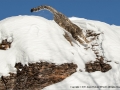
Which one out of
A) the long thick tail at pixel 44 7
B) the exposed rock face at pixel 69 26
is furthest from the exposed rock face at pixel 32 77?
the long thick tail at pixel 44 7

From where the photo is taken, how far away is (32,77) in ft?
37.3

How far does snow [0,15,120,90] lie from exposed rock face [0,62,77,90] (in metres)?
0.24

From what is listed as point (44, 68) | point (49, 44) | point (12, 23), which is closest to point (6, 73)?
point (44, 68)

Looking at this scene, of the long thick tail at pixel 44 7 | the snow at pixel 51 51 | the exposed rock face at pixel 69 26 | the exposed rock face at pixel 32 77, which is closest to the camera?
the exposed rock face at pixel 32 77

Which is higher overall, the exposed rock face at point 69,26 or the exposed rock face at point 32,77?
the exposed rock face at point 69,26

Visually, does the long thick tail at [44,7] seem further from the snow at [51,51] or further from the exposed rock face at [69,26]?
the snow at [51,51]

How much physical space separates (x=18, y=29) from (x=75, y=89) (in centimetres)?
467

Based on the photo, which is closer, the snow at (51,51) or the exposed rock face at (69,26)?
the snow at (51,51)

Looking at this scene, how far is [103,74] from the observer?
12672 millimetres

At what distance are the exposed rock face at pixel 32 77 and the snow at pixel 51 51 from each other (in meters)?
0.24

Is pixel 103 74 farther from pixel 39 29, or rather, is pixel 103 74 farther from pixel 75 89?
pixel 39 29

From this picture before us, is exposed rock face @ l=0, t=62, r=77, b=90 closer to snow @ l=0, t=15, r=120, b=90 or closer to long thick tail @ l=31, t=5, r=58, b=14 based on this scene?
snow @ l=0, t=15, r=120, b=90

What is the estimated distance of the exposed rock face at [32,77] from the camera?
1130 centimetres

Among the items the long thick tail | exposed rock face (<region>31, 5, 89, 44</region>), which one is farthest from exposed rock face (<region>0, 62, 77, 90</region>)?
the long thick tail
